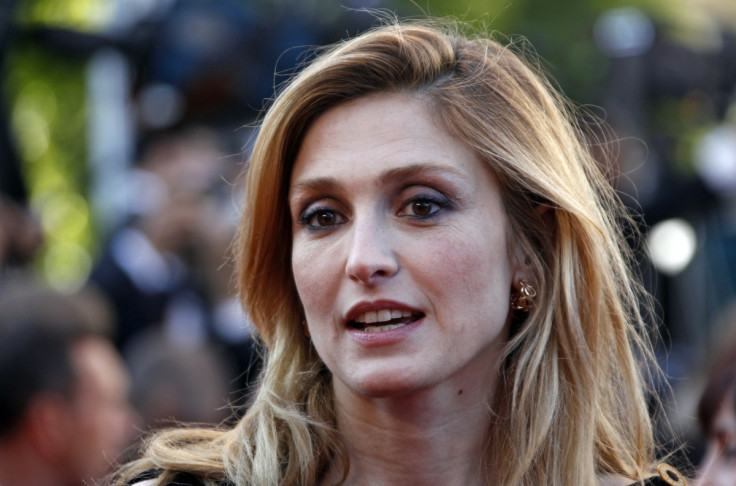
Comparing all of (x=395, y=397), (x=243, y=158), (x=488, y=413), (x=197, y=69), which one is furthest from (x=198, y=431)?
(x=197, y=69)

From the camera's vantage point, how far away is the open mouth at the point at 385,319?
120 inches

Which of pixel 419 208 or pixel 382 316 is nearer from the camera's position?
pixel 382 316

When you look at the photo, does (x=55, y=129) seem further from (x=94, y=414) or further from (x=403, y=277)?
(x=403, y=277)

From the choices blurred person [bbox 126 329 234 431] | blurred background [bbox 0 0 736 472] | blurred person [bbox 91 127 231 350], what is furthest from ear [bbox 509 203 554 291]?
blurred person [bbox 91 127 231 350]

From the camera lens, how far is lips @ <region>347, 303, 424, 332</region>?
3049 mm

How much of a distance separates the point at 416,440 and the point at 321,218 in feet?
2.27

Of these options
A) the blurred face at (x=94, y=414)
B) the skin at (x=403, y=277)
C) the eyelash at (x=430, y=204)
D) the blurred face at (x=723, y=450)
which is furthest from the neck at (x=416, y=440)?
the blurred face at (x=94, y=414)

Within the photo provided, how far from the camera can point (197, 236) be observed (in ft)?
22.5

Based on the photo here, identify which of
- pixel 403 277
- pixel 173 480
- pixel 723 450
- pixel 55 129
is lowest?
pixel 723 450

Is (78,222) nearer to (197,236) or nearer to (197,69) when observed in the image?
(197,69)

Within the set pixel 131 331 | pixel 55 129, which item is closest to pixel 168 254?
pixel 131 331

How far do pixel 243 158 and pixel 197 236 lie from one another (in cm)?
80

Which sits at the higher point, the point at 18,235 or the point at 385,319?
the point at 18,235

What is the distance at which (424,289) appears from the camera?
3068 mm
